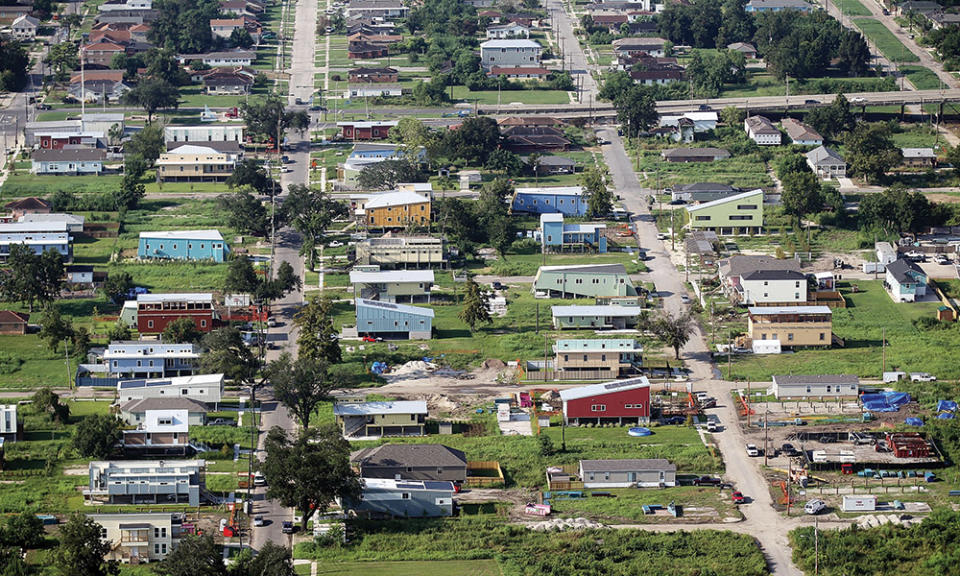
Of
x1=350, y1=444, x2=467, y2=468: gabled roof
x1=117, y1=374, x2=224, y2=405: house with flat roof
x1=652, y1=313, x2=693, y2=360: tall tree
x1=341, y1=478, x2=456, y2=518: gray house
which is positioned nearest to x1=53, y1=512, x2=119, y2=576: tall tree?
x1=341, y1=478, x2=456, y2=518: gray house

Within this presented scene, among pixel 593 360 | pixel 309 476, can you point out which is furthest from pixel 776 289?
pixel 309 476

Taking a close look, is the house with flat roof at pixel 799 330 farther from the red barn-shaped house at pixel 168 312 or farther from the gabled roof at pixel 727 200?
the red barn-shaped house at pixel 168 312

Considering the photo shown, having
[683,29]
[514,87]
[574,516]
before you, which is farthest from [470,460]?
[683,29]

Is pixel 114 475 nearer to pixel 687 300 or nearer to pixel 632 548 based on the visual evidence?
pixel 632 548

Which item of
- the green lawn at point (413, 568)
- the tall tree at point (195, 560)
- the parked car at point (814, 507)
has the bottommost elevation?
the green lawn at point (413, 568)

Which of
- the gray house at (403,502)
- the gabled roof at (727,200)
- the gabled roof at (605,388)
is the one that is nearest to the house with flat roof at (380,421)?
the gabled roof at (605,388)

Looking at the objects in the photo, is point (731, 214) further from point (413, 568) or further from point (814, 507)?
point (413, 568)
